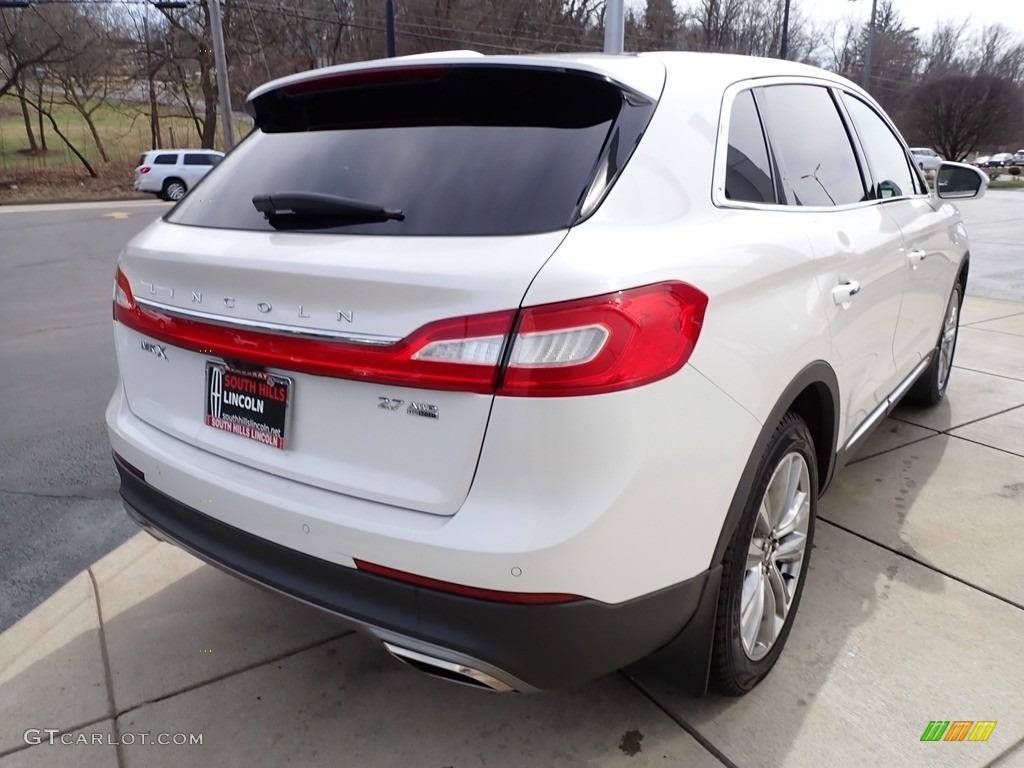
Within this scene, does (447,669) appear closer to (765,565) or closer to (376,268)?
(376,268)

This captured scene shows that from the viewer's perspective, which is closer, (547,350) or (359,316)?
(547,350)

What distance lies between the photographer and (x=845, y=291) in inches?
105

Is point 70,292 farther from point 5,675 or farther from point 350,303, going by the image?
point 350,303

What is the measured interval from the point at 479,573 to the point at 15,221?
21485 mm

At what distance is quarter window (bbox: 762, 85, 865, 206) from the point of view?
106 inches

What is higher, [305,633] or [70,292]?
[305,633]

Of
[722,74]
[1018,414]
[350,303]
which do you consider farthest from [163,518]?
[1018,414]

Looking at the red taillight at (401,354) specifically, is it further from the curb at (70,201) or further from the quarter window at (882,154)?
the curb at (70,201)

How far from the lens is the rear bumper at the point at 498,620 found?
1792 millimetres

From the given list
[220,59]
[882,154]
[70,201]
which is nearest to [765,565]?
[882,154]

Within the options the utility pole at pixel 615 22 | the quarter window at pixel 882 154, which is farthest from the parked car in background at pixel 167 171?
the quarter window at pixel 882 154

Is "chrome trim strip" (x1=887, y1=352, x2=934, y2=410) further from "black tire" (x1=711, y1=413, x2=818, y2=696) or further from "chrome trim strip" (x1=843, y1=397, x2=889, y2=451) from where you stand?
"black tire" (x1=711, y1=413, x2=818, y2=696)

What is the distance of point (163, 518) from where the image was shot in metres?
2.37

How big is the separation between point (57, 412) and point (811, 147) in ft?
15.0
